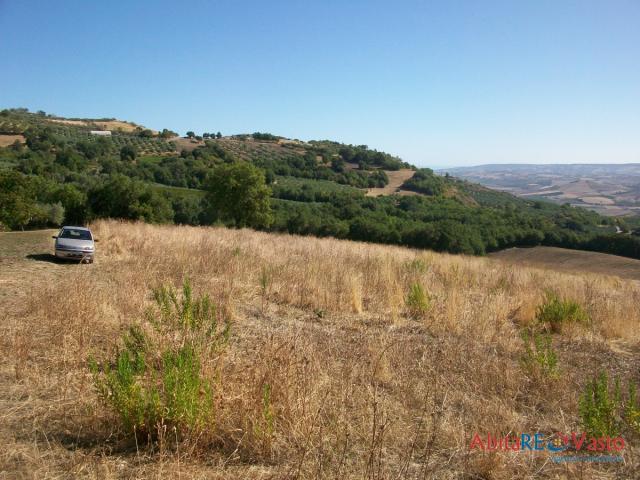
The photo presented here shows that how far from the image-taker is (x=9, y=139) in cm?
7481

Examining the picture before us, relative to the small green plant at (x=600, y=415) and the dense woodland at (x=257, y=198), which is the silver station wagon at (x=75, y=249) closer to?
the small green plant at (x=600, y=415)

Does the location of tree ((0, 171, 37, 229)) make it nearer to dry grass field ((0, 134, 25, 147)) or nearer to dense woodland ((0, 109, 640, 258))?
dense woodland ((0, 109, 640, 258))

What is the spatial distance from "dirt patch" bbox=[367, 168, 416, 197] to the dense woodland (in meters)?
2.74

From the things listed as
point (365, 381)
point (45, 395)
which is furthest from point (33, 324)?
point (365, 381)

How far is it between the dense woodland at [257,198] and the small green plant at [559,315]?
2420 centimetres

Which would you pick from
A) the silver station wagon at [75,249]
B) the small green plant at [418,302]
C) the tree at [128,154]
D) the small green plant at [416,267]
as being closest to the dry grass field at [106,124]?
the tree at [128,154]

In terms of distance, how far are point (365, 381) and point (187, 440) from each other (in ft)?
6.58

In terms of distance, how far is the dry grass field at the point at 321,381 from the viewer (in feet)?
9.84

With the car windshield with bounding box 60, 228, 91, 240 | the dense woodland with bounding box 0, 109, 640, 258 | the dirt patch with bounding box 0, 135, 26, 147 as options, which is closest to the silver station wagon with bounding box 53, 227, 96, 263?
the car windshield with bounding box 60, 228, 91, 240

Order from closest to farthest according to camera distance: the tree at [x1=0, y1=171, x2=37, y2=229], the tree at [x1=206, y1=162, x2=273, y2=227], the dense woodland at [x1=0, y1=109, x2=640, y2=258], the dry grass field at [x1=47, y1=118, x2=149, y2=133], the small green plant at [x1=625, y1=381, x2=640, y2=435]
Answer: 1. the small green plant at [x1=625, y1=381, x2=640, y2=435]
2. the tree at [x1=0, y1=171, x2=37, y2=229]
3. the tree at [x1=206, y1=162, x2=273, y2=227]
4. the dense woodland at [x1=0, y1=109, x2=640, y2=258]
5. the dry grass field at [x1=47, y1=118, x2=149, y2=133]

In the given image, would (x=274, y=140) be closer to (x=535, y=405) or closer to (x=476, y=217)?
(x=476, y=217)

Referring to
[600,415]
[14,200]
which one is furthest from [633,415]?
[14,200]

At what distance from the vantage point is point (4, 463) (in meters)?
2.73

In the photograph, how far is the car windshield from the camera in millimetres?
12219
